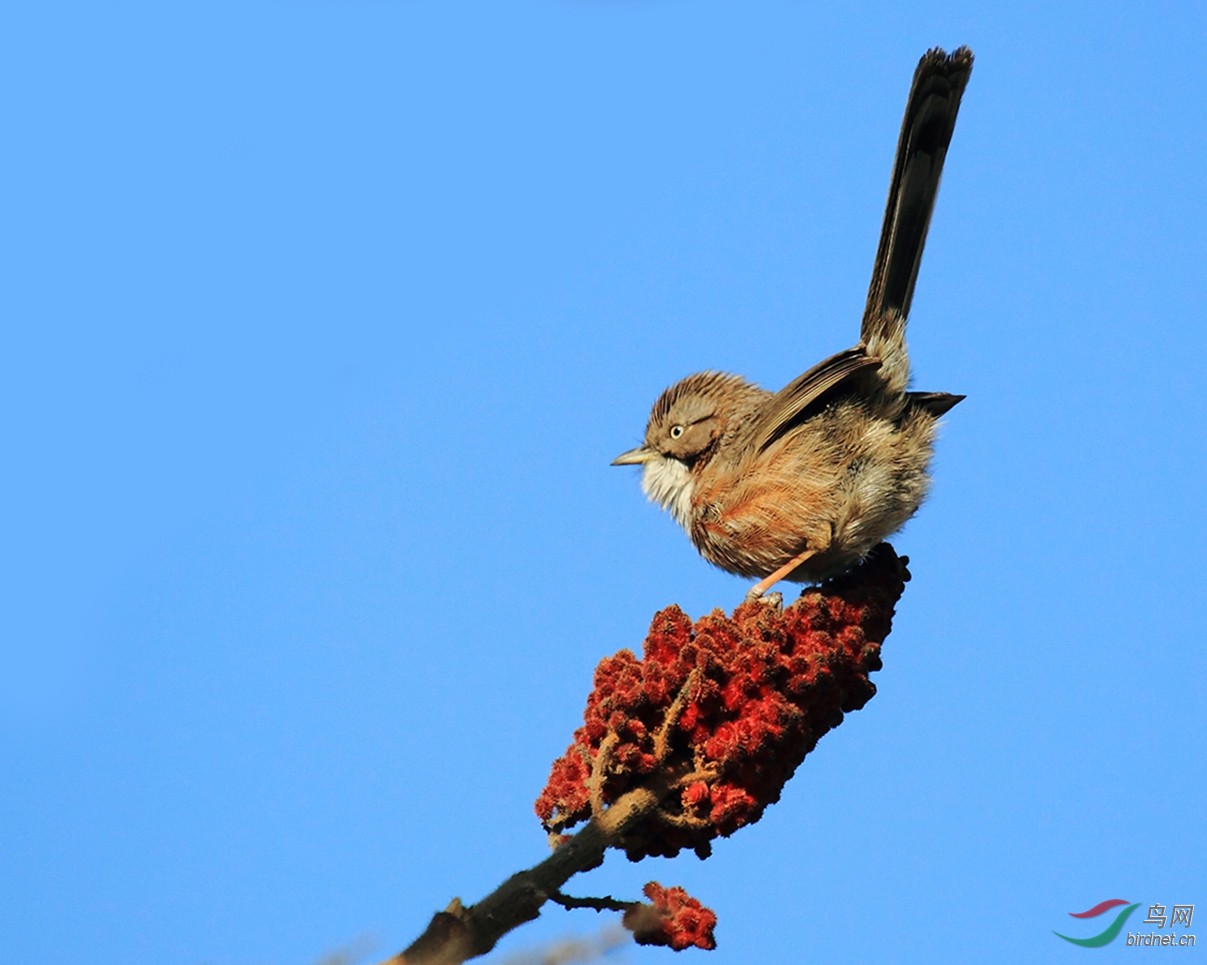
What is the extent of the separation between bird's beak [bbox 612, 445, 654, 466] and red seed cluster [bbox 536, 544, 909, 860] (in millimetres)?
2145

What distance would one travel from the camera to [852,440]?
629 centimetres

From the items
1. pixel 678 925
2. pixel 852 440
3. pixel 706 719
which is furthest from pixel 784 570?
pixel 678 925

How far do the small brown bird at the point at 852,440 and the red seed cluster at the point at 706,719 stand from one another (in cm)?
119

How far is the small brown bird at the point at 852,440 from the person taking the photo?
613 centimetres

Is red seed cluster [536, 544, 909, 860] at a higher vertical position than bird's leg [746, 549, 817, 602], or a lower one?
lower

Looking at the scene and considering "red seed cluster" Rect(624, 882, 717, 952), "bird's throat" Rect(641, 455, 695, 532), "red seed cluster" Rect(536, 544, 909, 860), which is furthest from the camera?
"bird's throat" Rect(641, 455, 695, 532)

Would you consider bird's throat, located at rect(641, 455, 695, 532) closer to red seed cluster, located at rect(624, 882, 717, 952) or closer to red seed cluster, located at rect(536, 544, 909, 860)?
red seed cluster, located at rect(536, 544, 909, 860)

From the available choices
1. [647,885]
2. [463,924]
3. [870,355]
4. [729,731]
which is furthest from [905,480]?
[463,924]

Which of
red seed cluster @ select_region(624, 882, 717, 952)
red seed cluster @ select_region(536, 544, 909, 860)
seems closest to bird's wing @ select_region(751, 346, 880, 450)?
red seed cluster @ select_region(536, 544, 909, 860)

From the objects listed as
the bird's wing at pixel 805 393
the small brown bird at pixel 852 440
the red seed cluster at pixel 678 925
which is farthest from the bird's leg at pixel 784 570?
the red seed cluster at pixel 678 925

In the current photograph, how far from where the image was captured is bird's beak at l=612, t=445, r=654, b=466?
275 inches

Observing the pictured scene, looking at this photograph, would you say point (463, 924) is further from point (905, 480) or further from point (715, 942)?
point (905, 480)

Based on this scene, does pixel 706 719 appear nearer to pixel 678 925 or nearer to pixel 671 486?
pixel 678 925

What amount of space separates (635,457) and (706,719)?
2725 mm
